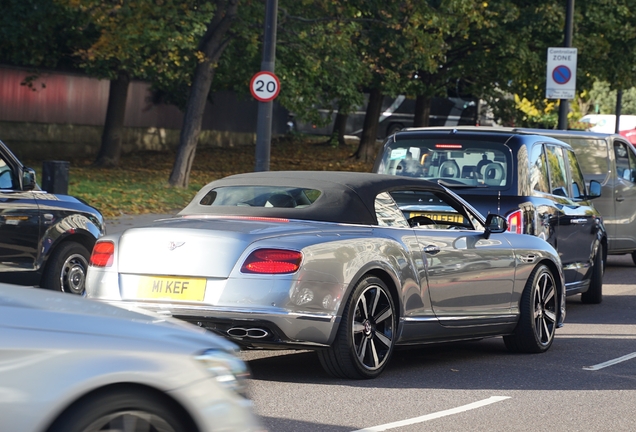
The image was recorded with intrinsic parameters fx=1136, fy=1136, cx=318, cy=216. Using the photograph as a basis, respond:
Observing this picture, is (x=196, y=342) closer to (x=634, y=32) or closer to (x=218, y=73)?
(x=218, y=73)

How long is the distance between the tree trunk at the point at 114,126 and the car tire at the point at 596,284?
1962cm

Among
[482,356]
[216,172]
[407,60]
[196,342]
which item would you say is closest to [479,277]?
[482,356]

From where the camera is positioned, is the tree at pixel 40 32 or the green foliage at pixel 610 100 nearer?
the tree at pixel 40 32

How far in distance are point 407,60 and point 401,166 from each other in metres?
17.9

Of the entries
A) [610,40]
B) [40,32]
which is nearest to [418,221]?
[40,32]

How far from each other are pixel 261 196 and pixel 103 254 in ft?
4.34

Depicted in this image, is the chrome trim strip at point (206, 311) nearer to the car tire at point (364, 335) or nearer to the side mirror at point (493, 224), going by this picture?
the car tire at point (364, 335)

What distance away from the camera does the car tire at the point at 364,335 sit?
743cm

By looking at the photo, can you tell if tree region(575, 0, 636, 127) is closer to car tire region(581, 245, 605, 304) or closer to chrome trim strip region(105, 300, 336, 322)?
car tire region(581, 245, 605, 304)

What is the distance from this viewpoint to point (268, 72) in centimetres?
1869

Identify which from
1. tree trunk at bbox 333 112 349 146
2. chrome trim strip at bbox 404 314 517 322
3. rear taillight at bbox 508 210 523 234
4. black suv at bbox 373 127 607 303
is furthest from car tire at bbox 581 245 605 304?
tree trunk at bbox 333 112 349 146

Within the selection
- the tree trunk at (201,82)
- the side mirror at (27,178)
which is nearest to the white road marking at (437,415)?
the side mirror at (27,178)

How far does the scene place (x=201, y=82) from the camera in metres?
26.0

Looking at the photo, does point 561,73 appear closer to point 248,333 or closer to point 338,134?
Answer: point 248,333
